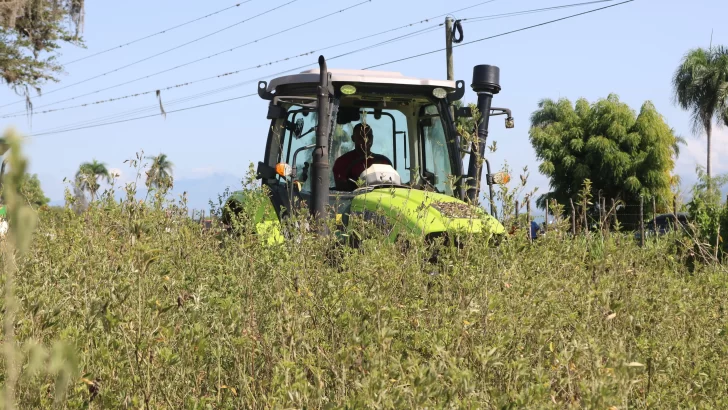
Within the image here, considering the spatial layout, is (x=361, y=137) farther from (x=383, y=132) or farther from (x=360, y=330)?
(x=360, y=330)

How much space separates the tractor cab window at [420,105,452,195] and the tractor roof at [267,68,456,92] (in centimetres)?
37

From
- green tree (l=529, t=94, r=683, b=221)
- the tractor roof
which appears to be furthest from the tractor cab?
green tree (l=529, t=94, r=683, b=221)

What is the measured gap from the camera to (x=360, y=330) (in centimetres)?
242

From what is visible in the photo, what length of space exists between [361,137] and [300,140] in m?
0.71

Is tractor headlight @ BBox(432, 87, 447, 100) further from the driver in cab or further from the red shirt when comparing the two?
the red shirt

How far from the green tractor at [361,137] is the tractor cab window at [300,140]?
1 centimetres

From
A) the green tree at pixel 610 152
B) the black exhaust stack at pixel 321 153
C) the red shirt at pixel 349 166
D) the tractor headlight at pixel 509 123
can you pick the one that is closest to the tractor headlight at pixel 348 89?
the black exhaust stack at pixel 321 153

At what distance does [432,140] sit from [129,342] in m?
5.90

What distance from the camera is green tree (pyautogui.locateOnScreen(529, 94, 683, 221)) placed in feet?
143

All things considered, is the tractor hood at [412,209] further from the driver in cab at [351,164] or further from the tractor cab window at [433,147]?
the tractor cab window at [433,147]

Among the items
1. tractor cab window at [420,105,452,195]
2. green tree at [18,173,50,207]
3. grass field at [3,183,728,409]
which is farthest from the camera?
tractor cab window at [420,105,452,195]

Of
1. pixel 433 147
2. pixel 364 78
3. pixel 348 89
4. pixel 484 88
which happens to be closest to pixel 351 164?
pixel 348 89

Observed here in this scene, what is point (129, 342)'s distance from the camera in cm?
259

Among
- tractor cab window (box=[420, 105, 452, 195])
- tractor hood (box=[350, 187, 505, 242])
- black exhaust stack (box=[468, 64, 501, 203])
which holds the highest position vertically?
black exhaust stack (box=[468, 64, 501, 203])
